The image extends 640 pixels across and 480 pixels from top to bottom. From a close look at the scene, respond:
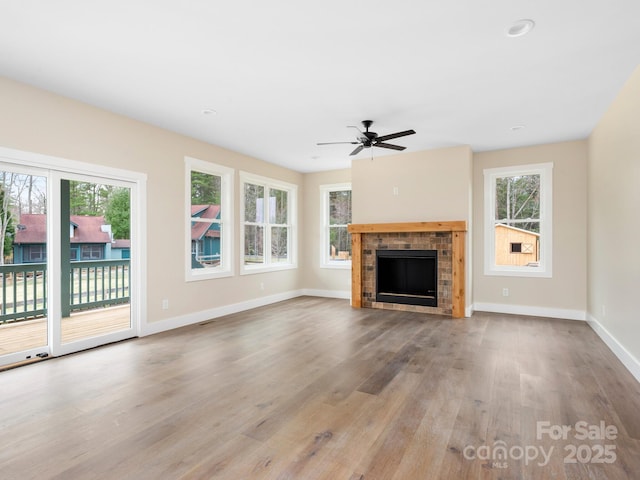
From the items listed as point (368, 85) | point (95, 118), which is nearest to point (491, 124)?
point (368, 85)

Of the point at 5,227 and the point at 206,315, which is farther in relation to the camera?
the point at 206,315

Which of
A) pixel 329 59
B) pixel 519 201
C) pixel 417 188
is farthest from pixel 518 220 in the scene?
pixel 329 59

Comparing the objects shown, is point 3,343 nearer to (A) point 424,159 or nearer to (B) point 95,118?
(B) point 95,118

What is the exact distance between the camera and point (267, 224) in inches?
269

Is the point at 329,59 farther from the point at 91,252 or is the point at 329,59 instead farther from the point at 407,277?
the point at 407,277

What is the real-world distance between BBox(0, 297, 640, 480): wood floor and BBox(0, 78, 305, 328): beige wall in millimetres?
978

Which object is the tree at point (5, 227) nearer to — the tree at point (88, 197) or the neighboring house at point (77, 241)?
the neighboring house at point (77, 241)

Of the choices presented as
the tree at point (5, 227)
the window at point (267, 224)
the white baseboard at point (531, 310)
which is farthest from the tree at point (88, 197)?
the white baseboard at point (531, 310)

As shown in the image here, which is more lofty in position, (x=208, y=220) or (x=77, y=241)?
(x=208, y=220)

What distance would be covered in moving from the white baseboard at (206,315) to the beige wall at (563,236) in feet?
13.5

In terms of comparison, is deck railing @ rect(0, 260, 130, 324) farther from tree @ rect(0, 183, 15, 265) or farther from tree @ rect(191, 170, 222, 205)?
tree @ rect(191, 170, 222, 205)

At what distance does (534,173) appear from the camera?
566 centimetres

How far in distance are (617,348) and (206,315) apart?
16.7 ft

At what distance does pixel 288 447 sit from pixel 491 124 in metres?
4.41
